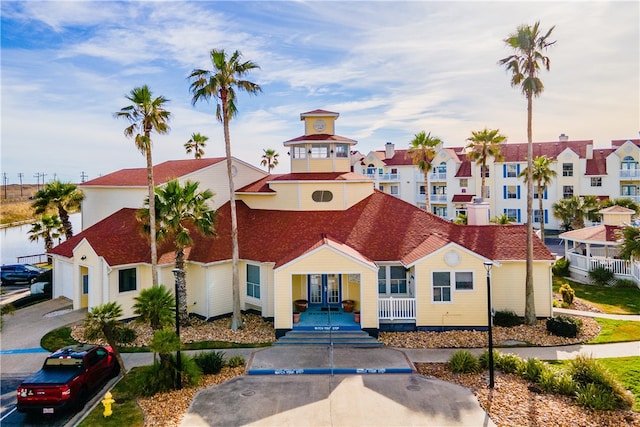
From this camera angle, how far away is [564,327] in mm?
19578

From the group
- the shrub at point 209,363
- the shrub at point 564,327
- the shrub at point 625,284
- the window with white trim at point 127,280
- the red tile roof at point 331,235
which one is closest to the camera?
the shrub at point 209,363

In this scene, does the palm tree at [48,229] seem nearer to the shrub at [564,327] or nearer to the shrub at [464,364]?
the shrub at [464,364]

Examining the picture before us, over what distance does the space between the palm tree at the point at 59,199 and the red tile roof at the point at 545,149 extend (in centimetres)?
4994

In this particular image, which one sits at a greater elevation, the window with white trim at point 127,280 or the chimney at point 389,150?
the chimney at point 389,150

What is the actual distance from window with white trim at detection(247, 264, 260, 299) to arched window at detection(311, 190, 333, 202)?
6.05 m

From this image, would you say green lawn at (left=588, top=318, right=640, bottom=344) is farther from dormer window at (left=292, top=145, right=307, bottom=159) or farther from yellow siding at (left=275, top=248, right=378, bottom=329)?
dormer window at (left=292, top=145, right=307, bottom=159)

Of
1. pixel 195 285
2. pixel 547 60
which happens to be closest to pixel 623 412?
pixel 547 60

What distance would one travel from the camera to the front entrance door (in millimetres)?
23156

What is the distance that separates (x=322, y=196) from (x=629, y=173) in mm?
44331

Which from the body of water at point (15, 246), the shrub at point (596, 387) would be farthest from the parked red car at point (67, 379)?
the body of water at point (15, 246)

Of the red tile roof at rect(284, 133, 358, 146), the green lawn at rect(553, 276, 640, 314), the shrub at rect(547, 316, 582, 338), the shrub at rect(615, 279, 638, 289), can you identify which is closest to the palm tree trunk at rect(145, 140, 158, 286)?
the red tile roof at rect(284, 133, 358, 146)

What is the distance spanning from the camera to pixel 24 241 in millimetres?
56188

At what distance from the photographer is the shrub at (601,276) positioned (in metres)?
29.4

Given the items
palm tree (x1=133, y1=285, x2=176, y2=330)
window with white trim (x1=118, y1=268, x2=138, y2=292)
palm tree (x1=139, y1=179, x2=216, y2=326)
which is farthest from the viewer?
window with white trim (x1=118, y1=268, x2=138, y2=292)
